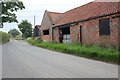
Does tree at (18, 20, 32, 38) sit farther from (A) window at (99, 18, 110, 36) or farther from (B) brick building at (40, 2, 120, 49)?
(A) window at (99, 18, 110, 36)

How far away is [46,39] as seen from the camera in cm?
4488

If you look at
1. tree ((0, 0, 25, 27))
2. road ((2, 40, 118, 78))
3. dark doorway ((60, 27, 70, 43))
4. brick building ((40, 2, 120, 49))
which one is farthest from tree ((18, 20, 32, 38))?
road ((2, 40, 118, 78))

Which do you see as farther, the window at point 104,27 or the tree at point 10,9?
the tree at point 10,9

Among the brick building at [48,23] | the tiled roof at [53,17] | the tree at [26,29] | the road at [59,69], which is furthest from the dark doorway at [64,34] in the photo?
the tree at [26,29]

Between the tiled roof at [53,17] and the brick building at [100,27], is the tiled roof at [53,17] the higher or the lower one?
the higher one

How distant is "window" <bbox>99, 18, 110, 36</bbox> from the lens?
71.5ft

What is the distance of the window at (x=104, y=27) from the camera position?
71.5 ft

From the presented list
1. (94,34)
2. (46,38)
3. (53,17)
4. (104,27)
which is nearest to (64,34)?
(53,17)

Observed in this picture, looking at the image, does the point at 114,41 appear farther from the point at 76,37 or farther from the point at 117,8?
the point at 76,37

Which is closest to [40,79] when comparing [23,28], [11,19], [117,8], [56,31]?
[117,8]

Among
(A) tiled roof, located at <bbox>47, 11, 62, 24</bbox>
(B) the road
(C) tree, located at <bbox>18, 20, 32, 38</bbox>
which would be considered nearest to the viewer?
(B) the road

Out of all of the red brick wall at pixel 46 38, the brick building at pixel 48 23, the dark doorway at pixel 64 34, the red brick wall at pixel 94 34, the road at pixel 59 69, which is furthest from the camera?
the red brick wall at pixel 46 38

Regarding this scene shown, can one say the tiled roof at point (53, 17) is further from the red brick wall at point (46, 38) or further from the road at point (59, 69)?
the road at point (59, 69)

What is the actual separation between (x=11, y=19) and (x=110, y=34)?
34.0m
